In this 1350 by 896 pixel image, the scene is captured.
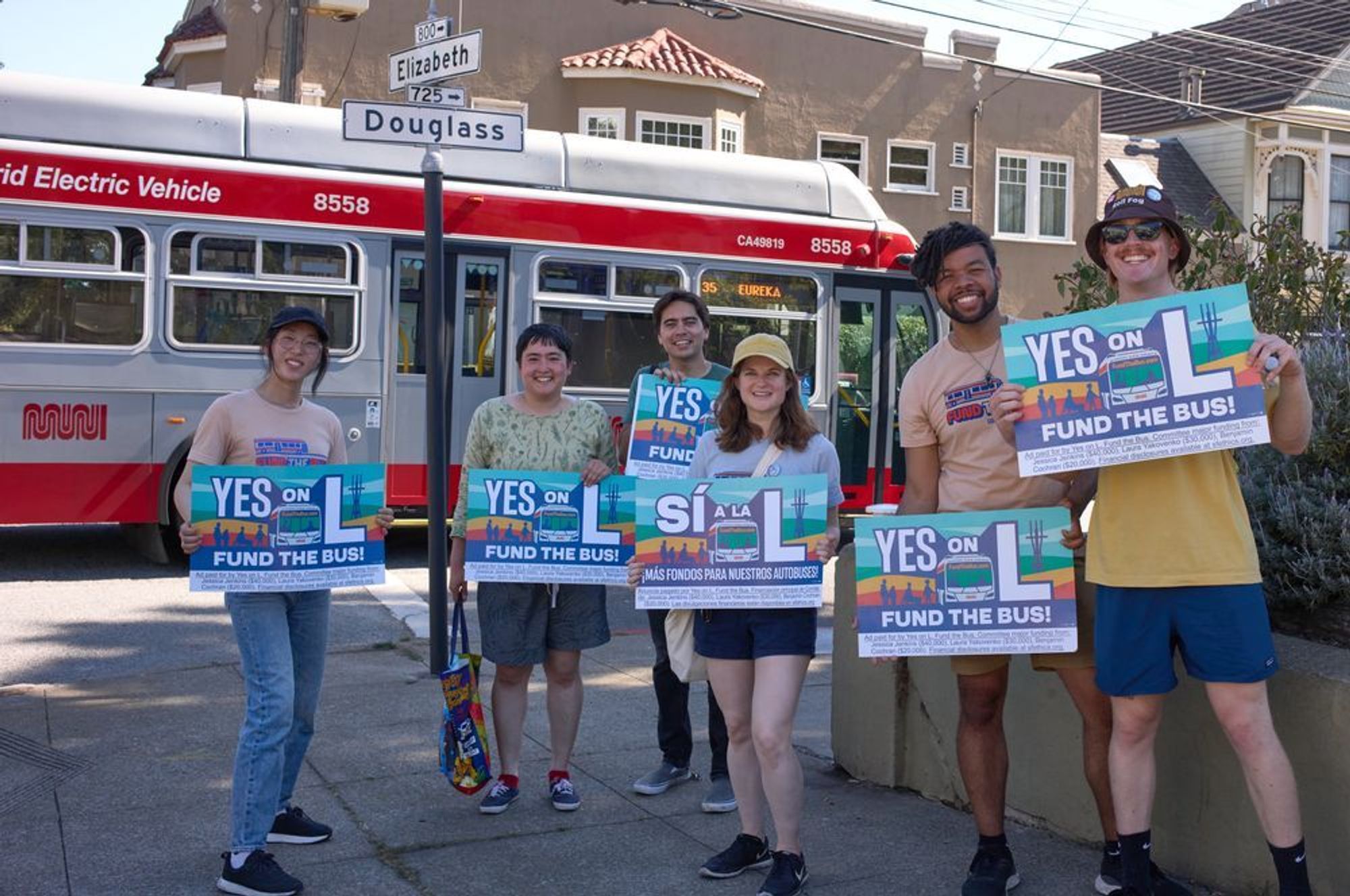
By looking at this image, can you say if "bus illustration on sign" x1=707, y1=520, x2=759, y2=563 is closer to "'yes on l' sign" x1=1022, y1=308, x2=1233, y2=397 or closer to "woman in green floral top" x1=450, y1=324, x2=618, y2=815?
"woman in green floral top" x1=450, y1=324, x2=618, y2=815

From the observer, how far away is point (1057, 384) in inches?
161

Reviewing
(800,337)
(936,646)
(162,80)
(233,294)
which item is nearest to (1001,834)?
(936,646)

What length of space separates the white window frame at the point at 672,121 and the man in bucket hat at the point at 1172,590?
19872 mm

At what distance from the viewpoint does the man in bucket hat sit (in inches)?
151

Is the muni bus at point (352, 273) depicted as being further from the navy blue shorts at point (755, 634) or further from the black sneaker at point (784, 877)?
the black sneaker at point (784, 877)

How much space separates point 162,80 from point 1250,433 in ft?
80.8

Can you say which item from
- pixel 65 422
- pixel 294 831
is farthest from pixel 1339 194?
pixel 294 831

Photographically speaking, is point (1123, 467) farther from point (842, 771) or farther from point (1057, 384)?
point (842, 771)

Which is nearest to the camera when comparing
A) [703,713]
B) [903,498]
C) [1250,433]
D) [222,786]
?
[1250,433]

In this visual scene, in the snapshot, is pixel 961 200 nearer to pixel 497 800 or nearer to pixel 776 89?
pixel 776 89

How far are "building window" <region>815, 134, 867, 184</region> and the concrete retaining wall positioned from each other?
2031 cm

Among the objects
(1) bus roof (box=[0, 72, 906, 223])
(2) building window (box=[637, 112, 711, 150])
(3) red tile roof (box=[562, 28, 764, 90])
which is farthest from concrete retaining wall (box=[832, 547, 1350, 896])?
(2) building window (box=[637, 112, 711, 150])

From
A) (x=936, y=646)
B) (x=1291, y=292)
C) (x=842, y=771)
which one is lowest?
(x=842, y=771)

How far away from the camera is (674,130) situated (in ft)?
78.4
